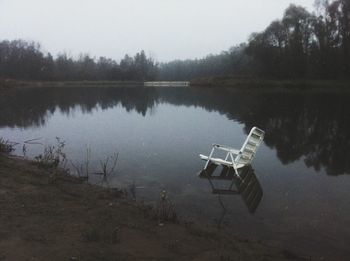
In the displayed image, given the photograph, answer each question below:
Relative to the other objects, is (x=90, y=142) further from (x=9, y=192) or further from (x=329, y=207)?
(x=329, y=207)

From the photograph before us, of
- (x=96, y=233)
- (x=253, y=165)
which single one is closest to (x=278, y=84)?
(x=253, y=165)

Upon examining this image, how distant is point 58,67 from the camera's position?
493 feet

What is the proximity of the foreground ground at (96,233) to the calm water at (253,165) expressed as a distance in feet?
3.94

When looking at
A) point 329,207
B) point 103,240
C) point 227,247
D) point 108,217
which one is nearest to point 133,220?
point 108,217

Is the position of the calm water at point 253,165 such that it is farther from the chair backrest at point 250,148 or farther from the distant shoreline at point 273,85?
the distant shoreline at point 273,85

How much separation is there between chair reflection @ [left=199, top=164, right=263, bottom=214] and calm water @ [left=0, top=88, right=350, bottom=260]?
0.16 m

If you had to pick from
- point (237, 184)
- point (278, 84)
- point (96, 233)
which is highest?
point (278, 84)

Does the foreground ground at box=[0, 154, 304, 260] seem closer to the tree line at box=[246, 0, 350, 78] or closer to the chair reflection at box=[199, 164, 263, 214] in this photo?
the chair reflection at box=[199, 164, 263, 214]

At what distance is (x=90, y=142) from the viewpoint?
1891cm

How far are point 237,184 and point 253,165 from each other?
2.52 m

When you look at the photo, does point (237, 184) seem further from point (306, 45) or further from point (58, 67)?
point (58, 67)

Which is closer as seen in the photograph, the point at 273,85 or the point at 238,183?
the point at 238,183

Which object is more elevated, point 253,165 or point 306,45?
point 306,45

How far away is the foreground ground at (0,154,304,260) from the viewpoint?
5992 millimetres
